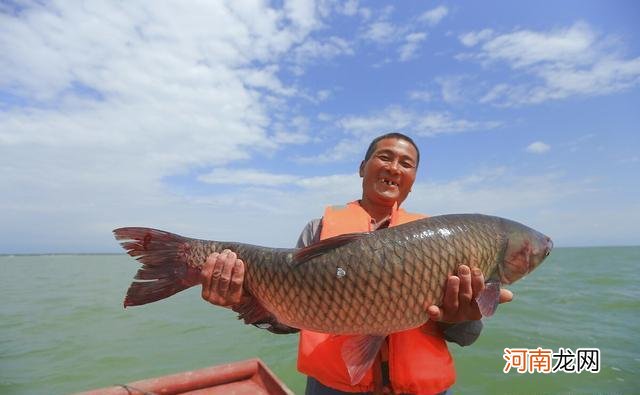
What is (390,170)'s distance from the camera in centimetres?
338

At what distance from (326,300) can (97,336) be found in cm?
1445

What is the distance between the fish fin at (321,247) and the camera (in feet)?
8.64

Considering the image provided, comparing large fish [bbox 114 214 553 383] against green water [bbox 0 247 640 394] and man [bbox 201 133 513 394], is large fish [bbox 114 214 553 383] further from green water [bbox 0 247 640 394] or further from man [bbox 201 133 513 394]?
green water [bbox 0 247 640 394]

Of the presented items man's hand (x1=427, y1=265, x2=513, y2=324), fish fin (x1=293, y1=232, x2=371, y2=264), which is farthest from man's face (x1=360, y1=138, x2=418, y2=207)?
man's hand (x1=427, y1=265, x2=513, y2=324)

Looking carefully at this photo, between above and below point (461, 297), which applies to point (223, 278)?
above

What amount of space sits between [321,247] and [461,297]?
1.01 meters

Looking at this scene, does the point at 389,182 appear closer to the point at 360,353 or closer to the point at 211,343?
the point at 360,353

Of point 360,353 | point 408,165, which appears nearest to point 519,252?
point 408,165

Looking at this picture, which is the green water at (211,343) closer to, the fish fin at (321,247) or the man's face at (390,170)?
the man's face at (390,170)

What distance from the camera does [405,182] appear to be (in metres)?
3.49

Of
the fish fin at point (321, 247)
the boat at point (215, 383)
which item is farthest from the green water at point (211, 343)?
the fish fin at point (321, 247)

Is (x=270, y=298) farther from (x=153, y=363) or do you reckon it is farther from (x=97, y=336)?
(x=97, y=336)

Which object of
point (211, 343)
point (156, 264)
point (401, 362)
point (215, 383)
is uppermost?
point (156, 264)

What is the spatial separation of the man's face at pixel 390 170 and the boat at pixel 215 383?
287 cm
